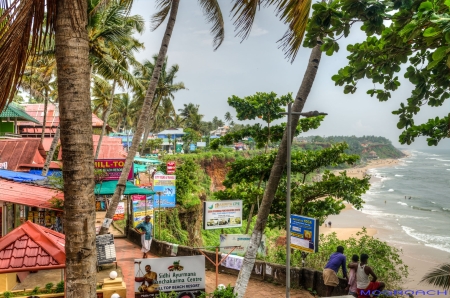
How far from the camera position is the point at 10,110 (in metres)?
19.0

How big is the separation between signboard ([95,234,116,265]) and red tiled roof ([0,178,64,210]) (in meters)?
1.60

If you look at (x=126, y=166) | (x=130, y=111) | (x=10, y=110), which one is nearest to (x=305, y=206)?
(x=126, y=166)

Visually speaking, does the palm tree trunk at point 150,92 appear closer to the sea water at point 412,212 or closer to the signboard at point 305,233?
the signboard at point 305,233

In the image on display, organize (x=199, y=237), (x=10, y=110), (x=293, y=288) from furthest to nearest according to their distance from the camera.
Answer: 1. (x=199, y=237)
2. (x=10, y=110)
3. (x=293, y=288)

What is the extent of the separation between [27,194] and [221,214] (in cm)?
559

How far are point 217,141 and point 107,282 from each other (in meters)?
6.80

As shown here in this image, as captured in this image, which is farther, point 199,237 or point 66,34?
point 199,237

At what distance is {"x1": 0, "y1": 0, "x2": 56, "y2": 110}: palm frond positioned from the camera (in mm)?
3529

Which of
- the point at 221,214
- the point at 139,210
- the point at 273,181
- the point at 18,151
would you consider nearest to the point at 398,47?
the point at 273,181

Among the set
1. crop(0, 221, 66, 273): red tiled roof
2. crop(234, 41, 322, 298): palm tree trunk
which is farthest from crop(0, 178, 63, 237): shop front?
crop(234, 41, 322, 298): palm tree trunk

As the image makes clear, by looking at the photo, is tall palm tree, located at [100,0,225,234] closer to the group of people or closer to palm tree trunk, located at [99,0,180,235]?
palm tree trunk, located at [99,0,180,235]

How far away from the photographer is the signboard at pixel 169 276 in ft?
24.8

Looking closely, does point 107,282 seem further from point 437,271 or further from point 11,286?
point 437,271

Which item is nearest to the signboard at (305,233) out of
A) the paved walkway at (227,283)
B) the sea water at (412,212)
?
the paved walkway at (227,283)
